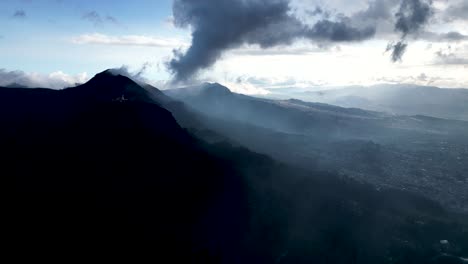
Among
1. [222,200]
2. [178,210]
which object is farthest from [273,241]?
[178,210]

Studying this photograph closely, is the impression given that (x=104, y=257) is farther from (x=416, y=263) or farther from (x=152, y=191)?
(x=416, y=263)

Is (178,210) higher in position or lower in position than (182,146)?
lower

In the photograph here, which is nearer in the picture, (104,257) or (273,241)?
(104,257)

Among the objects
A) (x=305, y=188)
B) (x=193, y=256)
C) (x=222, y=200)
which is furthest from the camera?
(x=305, y=188)

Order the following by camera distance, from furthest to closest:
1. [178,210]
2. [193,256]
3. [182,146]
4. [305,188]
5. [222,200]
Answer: [305,188], [182,146], [222,200], [178,210], [193,256]

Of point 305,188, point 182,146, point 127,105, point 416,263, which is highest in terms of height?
point 127,105

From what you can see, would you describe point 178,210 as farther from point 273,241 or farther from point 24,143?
point 24,143
